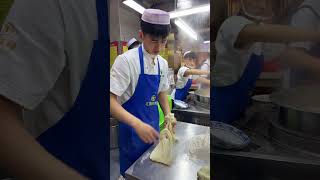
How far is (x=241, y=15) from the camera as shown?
1.18ft

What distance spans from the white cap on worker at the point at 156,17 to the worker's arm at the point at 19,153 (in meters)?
0.99

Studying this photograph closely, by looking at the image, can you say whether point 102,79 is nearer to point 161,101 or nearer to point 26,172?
point 26,172

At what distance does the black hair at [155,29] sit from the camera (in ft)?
4.16

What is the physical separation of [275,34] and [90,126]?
0.48m

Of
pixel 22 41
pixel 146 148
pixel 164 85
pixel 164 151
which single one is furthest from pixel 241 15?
pixel 164 85

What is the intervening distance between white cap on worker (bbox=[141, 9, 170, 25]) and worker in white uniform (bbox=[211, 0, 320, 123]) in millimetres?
891

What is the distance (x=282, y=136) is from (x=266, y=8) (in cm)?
21

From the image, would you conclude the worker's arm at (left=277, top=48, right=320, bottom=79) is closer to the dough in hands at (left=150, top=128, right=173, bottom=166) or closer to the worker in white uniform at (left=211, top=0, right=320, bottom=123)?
the worker in white uniform at (left=211, top=0, right=320, bottom=123)

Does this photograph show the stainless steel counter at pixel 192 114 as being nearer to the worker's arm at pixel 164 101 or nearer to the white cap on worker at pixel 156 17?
the worker's arm at pixel 164 101

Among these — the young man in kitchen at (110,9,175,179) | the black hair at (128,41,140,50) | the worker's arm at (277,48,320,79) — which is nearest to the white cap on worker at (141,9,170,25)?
the young man in kitchen at (110,9,175,179)

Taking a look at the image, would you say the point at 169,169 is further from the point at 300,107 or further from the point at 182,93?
the point at 182,93

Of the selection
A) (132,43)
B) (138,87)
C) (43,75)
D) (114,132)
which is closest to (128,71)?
(138,87)

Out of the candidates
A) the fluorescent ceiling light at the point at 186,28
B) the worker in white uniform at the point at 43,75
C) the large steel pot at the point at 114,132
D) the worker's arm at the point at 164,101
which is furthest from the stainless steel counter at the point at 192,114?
the worker in white uniform at the point at 43,75

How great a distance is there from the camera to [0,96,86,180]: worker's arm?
1.05 feet
